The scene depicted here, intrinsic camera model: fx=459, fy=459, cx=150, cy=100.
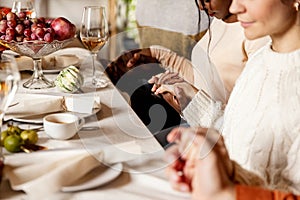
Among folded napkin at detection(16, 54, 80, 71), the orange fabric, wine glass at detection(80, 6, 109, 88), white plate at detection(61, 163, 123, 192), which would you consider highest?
wine glass at detection(80, 6, 109, 88)

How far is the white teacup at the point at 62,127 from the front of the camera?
0.91 metres

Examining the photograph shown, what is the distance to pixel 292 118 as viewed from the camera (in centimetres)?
78

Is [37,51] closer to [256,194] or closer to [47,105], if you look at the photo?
[47,105]

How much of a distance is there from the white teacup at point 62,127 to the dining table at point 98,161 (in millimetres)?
12

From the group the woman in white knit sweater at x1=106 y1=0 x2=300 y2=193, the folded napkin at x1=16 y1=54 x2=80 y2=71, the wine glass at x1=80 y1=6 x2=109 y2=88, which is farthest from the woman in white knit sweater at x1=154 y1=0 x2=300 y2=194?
the folded napkin at x1=16 y1=54 x2=80 y2=71

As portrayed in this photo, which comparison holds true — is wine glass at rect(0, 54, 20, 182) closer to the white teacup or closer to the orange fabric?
the white teacup

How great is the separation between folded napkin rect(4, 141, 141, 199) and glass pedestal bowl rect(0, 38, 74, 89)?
0.46 metres

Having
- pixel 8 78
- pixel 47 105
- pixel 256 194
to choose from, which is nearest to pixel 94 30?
pixel 47 105

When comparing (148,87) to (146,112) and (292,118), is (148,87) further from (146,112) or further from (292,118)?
(292,118)

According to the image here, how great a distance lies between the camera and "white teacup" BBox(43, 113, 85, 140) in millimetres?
910

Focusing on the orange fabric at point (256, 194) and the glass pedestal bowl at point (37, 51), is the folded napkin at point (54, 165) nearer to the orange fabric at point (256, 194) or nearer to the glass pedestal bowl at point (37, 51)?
the orange fabric at point (256, 194)

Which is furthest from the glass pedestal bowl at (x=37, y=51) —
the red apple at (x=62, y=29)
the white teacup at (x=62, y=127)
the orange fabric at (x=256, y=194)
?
the orange fabric at (x=256, y=194)

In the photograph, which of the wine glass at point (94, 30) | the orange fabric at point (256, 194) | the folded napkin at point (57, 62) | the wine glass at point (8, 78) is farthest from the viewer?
the folded napkin at point (57, 62)

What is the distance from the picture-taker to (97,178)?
746 mm
